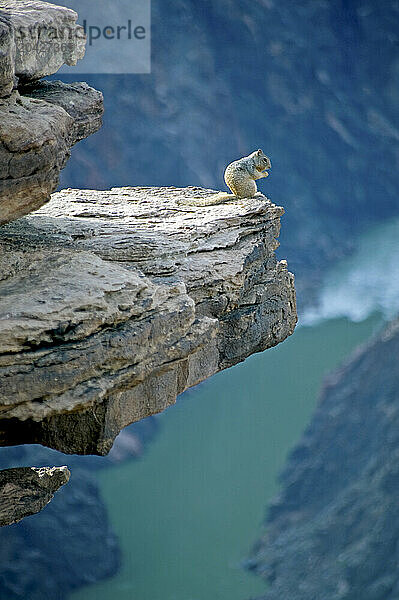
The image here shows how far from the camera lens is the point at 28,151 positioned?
588cm

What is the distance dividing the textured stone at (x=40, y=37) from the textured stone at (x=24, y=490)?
3.49 m

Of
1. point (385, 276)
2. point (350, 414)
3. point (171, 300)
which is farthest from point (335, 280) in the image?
point (171, 300)

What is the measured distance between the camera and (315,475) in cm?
1811

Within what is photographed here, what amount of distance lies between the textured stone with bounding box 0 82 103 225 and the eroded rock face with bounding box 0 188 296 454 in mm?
512

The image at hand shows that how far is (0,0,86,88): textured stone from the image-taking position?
6.54m

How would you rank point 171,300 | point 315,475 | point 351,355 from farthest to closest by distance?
point 351,355
point 315,475
point 171,300

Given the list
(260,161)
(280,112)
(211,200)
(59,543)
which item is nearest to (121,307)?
(211,200)

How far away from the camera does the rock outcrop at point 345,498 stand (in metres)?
15.6

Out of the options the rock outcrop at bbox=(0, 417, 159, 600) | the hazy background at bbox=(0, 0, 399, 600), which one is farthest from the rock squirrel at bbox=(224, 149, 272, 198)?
the rock outcrop at bbox=(0, 417, 159, 600)

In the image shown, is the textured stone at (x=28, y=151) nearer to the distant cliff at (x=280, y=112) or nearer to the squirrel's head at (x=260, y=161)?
the squirrel's head at (x=260, y=161)

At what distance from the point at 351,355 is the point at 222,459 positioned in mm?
4321

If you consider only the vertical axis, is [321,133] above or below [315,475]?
above

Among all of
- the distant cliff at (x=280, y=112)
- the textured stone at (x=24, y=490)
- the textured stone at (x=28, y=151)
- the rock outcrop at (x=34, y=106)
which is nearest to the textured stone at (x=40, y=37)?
the rock outcrop at (x=34, y=106)

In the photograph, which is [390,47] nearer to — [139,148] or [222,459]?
[139,148]
